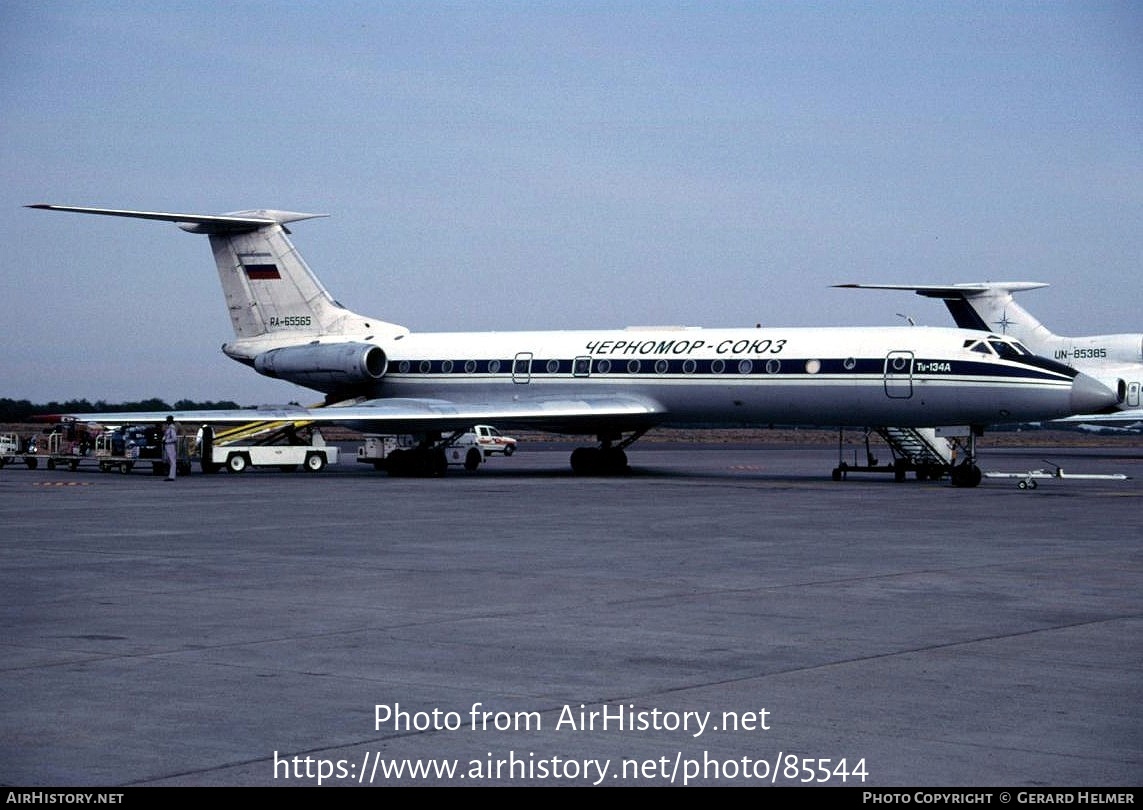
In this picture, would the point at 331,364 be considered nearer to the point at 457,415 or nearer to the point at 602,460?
the point at 457,415

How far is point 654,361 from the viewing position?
34562mm

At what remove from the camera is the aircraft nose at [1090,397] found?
29355mm

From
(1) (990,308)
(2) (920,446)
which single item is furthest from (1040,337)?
(2) (920,446)

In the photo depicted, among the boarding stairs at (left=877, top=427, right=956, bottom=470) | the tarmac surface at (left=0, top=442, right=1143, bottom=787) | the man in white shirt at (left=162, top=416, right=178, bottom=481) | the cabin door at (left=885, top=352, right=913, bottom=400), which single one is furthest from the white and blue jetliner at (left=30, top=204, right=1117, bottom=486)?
the tarmac surface at (left=0, top=442, right=1143, bottom=787)

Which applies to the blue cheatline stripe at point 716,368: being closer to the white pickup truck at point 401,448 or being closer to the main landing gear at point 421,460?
the white pickup truck at point 401,448

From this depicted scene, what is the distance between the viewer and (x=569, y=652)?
9.50 metres

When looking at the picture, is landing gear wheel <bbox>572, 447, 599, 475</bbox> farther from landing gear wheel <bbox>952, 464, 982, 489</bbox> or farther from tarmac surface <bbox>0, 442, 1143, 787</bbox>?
tarmac surface <bbox>0, 442, 1143, 787</bbox>

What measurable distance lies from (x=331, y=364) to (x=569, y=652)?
3004 cm

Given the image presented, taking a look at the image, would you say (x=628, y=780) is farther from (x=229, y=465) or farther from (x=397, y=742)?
(x=229, y=465)

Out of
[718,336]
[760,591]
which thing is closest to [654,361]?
[718,336]

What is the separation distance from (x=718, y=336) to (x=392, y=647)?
25235 mm

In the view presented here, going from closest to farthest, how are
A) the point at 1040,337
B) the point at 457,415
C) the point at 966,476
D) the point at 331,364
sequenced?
1. the point at 966,476
2. the point at 457,415
3. the point at 331,364
4. the point at 1040,337

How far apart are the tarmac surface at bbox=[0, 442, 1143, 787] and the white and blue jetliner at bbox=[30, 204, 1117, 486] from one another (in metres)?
10.6

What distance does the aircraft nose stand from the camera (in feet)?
96.3
